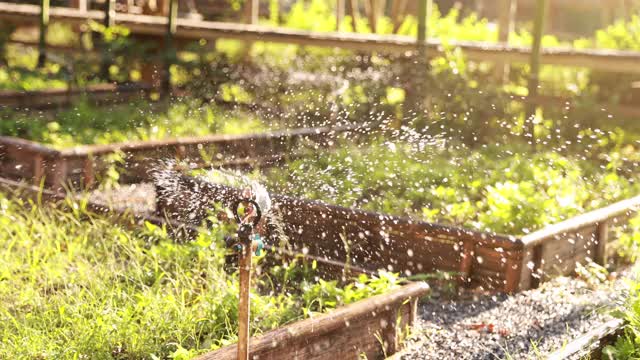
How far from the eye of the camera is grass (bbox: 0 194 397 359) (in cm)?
377

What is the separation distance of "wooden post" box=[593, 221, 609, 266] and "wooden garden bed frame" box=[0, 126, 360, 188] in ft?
8.86

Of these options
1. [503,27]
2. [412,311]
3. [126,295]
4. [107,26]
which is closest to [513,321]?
[412,311]

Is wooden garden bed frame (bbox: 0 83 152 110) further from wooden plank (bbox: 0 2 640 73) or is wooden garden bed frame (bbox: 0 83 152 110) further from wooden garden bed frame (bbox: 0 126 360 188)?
wooden garden bed frame (bbox: 0 126 360 188)

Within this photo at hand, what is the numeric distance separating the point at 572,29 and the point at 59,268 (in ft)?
67.0

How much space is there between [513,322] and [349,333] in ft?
4.01

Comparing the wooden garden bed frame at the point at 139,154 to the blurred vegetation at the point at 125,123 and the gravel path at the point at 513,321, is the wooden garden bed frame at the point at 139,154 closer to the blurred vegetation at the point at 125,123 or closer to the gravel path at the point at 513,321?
the blurred vegetation at the point at 125,123

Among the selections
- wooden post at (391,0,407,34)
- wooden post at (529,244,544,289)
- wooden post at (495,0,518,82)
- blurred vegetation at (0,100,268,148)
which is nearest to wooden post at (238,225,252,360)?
wooden post at (529,244,544,289)

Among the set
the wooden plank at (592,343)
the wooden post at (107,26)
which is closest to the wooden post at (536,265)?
the wooden plank at (592,343)

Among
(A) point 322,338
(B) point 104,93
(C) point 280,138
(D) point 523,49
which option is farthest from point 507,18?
(A) point 322,338

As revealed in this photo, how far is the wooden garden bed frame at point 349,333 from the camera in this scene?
350cm

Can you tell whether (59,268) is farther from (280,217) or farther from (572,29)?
(572,29)

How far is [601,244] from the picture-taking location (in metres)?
5.91

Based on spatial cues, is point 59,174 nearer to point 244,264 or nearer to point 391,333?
point 391,333

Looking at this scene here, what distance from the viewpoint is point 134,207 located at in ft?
19.8
